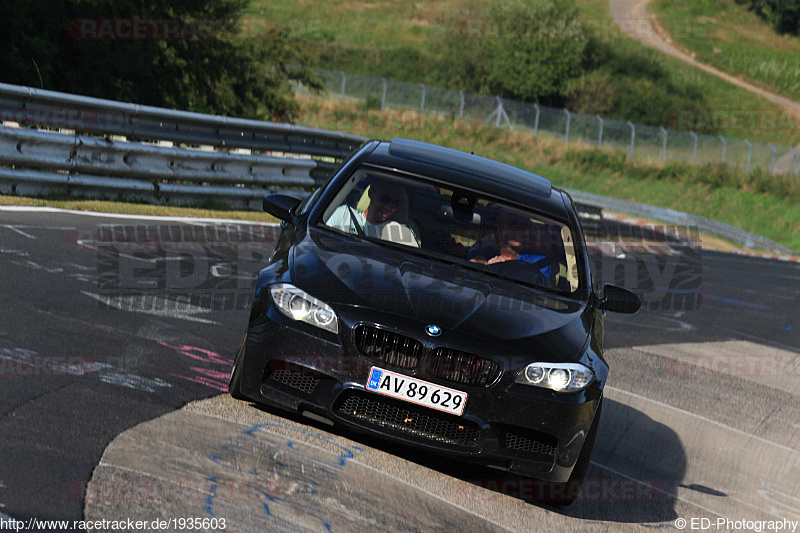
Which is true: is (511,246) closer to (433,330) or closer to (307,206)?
(307,206)

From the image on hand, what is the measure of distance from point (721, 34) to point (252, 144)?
82.7 m

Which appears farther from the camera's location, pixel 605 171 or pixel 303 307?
pixel 605 171

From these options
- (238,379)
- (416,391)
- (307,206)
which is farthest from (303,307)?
(307,206)

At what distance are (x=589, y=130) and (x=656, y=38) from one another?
47.2 m

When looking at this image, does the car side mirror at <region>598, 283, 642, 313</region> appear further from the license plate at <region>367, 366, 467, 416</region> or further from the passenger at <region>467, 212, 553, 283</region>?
the license plate at <region>367, 366, 467, 416</region>

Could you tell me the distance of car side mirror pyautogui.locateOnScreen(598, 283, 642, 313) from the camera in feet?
20.3

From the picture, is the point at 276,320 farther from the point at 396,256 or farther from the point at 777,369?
the point at 777,369

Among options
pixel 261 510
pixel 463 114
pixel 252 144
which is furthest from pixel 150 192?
pixel 463 114

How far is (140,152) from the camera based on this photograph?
43.8 feet

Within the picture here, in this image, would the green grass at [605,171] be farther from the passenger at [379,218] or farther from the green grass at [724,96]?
the passenger at [379,218]

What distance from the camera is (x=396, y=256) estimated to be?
19.1 feet

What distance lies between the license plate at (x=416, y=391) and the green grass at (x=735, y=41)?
79985 mm

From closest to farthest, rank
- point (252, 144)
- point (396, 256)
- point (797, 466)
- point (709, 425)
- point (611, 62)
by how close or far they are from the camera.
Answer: point (396, 256)
point (797, 466)
point (709, 425)
point (252, 144)
point (611, 62)

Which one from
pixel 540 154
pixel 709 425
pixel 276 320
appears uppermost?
pixel 276 320
